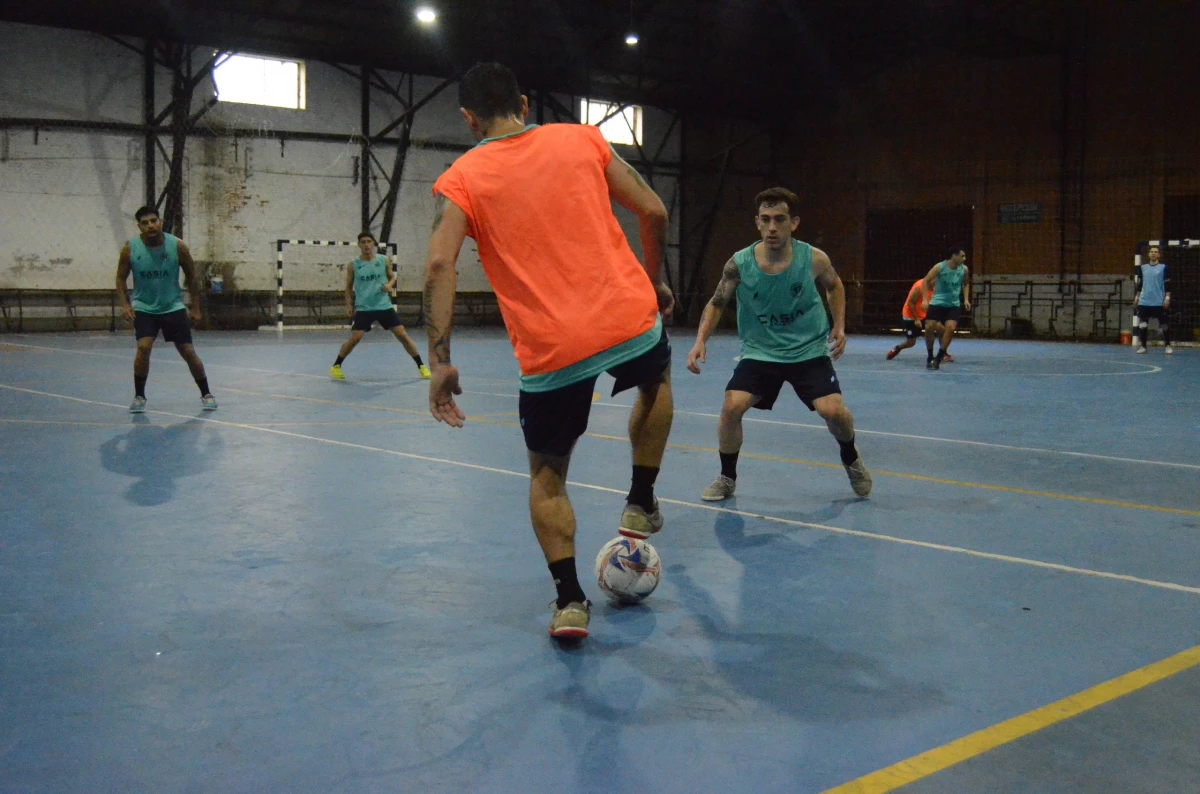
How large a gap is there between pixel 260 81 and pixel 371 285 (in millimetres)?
14824

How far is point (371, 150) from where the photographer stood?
29328 mm

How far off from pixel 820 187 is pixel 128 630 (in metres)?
31.4

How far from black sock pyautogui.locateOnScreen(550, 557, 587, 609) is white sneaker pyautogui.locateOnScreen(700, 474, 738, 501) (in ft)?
8.56

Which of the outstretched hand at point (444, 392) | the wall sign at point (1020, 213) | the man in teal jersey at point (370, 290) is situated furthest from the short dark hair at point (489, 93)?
the wall sign at point (1020, 213)

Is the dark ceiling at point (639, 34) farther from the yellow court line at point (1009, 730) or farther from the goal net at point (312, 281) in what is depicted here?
the yellow court line at point (1009, 730)

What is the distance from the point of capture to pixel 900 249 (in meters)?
31.8

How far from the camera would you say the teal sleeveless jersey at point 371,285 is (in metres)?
15.3

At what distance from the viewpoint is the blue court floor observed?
298 cm

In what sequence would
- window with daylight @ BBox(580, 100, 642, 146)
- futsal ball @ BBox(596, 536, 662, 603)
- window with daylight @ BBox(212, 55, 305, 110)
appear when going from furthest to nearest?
window with daylight @ BBox(580, 100, 642, 146) < window with daylight @ BBox(212, 55, 305, 110) < futsal ball @ BBox(596, 536, 662, 603)

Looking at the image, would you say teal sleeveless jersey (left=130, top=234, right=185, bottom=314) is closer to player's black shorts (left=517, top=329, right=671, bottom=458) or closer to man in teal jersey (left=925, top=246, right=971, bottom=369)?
player's black shorts (left=517, top=329, right=671, bottom=458)

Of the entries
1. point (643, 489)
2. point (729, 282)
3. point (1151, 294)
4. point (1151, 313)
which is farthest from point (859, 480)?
point (1151, 313)

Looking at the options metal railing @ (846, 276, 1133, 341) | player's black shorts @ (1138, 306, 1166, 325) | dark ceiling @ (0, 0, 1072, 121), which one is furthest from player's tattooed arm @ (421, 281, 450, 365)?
metal railing @ (846, 276, 1133, 341)

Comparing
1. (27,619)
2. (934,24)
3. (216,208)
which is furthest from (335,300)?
(27,619)

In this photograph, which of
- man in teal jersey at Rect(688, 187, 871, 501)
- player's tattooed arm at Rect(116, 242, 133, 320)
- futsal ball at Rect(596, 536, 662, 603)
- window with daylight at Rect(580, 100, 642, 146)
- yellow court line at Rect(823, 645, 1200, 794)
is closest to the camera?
yellow court line at Rect(823, 645, 1200, 794)
